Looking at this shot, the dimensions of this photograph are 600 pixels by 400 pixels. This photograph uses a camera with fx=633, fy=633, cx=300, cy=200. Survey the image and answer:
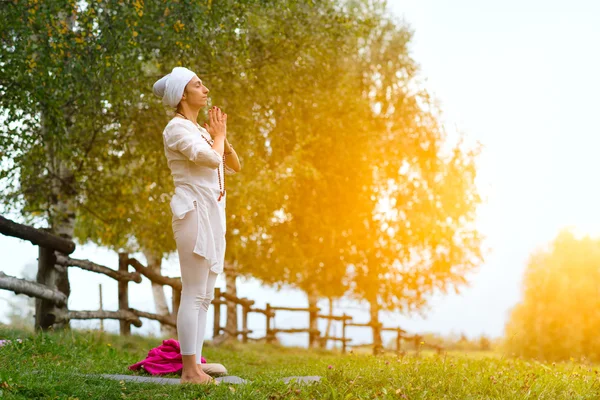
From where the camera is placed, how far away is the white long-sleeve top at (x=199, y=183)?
16.8 ft

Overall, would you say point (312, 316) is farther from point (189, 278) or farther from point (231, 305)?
point (189, 278)

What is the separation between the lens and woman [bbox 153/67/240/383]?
5160 millimetres

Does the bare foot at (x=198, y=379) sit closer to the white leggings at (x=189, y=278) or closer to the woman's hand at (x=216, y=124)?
the white leggings at (x=189, y=278)

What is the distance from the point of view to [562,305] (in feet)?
73.3

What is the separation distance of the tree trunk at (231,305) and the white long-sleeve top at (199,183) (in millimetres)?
12355

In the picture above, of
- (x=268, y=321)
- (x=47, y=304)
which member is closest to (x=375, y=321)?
(x=268, y=321)

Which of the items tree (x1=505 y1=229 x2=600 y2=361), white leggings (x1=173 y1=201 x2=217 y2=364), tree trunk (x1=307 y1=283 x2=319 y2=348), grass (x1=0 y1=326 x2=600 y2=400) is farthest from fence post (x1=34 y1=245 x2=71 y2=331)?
tree (x1=505 y1=229 x2=600 y2=361)

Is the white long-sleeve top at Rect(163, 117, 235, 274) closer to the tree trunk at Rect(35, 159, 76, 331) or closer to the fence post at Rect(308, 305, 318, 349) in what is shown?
the tree trunk at Rect(35, 159, 76, 331)

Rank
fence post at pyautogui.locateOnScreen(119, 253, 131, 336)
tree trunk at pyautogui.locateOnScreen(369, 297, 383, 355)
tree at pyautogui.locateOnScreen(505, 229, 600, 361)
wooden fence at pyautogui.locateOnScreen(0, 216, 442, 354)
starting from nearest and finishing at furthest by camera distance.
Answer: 1. wooden fence at pyautogui.locateOnScreen(0, 216, 442, 354)
2. fence post at pyautogui.locateOnScreen(119, 253, 131, 336)
3. tree trunk at pyautogui.locateOnScreen(369, 297, 383, 355)
4. tree at pyautogui.locateOnScreen(505, 229, 600, 361)

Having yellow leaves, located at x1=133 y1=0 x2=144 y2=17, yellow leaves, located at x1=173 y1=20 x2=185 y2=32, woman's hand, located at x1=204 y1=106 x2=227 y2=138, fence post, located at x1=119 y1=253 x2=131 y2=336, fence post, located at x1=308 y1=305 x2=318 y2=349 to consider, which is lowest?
fence post, located at x1=308 y1=305 x2=318 y2=349

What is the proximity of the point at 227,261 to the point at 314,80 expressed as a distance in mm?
6830

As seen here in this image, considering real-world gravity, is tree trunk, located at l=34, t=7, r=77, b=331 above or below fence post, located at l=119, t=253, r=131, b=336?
above

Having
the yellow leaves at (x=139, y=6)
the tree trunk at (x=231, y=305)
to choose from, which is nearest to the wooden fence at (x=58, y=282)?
the tree trunk at (x=231, y=305)

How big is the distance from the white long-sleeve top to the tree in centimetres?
1888
